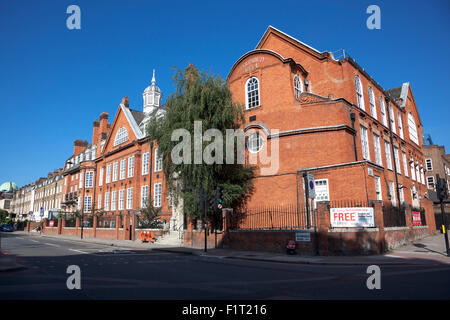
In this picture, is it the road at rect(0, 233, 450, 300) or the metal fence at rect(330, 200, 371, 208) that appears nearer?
the road at rect(0, 233, 450, 300)

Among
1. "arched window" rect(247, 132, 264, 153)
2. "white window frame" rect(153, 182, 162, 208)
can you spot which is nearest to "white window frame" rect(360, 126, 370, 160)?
"arched window" rect(247, 132, 264, 153)

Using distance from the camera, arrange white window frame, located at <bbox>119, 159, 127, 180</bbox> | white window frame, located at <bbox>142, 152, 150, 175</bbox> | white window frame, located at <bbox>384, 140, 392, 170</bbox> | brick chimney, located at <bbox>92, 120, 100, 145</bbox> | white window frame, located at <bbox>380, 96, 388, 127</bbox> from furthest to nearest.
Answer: brick chimney, located at <bbox>92, 120, 100, 145</bbox> < white window frame, located at <bbox>119, 159, 127, 180</bbox> < white window frame, located at <bbox>142, 152, 150, 175</bbox> < white window frame, located at <bbox>380, 96, 388, 127</bbox> < white window frame, located at <bbox>384, 140, 392, 170</bbox>

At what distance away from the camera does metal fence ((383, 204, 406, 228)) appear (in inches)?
711

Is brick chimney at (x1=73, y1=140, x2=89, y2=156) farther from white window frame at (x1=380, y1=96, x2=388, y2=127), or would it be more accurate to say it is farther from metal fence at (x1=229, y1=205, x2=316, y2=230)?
white window frame at (x1=380, y1=96, x2=388, y2=127)

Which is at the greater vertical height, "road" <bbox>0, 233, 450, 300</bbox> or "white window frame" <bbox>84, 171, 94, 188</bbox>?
"white window frame" <bbox>84, 171, 94, 188</bbox>

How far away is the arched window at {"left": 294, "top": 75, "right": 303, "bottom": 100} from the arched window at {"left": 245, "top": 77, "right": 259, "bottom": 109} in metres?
3.04

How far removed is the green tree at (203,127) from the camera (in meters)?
20.9

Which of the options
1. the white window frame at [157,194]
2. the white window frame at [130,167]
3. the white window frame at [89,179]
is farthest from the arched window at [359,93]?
the white window frame at [89,179]

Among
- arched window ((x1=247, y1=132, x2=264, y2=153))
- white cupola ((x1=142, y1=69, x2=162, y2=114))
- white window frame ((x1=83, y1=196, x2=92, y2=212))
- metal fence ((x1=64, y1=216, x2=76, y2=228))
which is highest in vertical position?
white cupola ((x1=142, y1=69, x2=162, y2=114))

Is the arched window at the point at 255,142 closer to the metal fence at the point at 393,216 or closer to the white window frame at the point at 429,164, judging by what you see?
the metal fence at the point at 393,216

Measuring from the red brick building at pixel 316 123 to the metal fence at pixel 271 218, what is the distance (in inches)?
26.3

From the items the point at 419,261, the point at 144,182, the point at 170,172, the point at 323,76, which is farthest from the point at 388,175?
the point at 144,182

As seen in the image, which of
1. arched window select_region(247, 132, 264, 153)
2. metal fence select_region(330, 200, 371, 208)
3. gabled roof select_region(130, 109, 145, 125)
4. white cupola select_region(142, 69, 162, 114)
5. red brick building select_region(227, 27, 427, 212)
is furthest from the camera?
white cupola select_region(142, 69, 162, 114)
